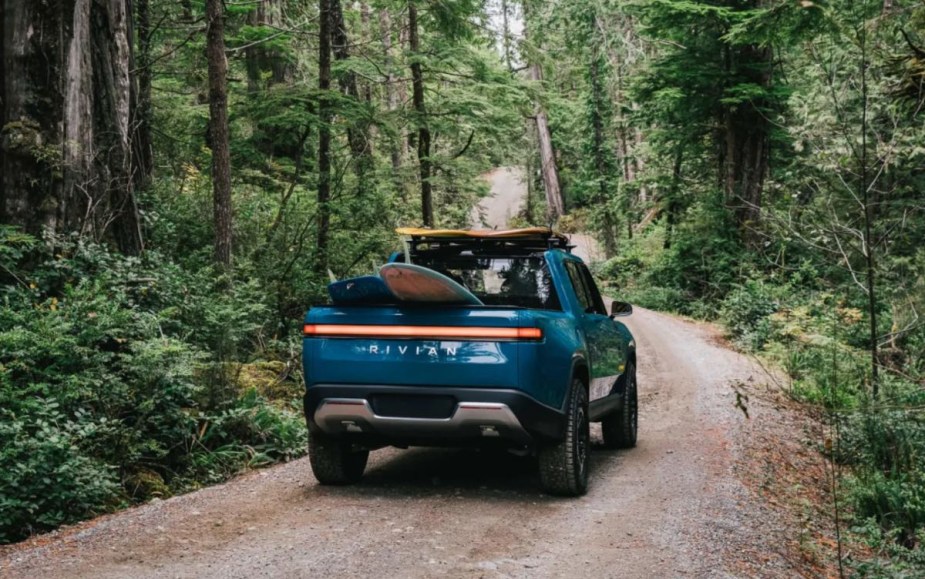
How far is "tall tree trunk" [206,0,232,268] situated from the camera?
11117 millimetres

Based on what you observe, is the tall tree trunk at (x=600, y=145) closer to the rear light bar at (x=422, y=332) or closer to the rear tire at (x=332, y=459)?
the rear tire at (x=332, y=459)

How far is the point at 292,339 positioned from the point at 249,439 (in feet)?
11.8

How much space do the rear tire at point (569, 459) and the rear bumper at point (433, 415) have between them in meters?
0.18

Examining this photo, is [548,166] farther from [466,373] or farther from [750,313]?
[466,373]

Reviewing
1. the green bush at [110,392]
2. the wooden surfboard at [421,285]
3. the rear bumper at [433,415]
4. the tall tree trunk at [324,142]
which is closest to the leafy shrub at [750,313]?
the tall tree trunk at [324,142]

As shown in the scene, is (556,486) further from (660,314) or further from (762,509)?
(660,314)

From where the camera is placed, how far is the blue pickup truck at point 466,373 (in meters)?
5.88

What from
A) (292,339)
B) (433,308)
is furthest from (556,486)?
(292,339)

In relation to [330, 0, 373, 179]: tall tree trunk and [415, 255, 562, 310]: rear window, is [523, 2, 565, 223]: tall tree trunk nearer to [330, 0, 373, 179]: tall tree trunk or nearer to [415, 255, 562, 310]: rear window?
[330, 0, 373, 179]: tall tree trunk

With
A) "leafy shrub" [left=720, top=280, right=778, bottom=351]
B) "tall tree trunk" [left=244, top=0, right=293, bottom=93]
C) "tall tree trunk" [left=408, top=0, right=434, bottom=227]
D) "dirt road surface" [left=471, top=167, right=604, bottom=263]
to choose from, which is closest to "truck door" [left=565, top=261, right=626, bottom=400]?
"tall tree trunk" [left=408, top=0, right=434, bottom=227]

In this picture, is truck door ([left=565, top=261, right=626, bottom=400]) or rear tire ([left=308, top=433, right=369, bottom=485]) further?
truck door ([left=565, top=261, right=626, bottom=400])

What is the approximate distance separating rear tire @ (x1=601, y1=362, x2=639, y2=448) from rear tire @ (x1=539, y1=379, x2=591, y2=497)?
7.53 feet

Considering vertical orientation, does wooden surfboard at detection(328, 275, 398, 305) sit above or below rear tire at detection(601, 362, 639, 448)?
above

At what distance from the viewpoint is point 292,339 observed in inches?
464
